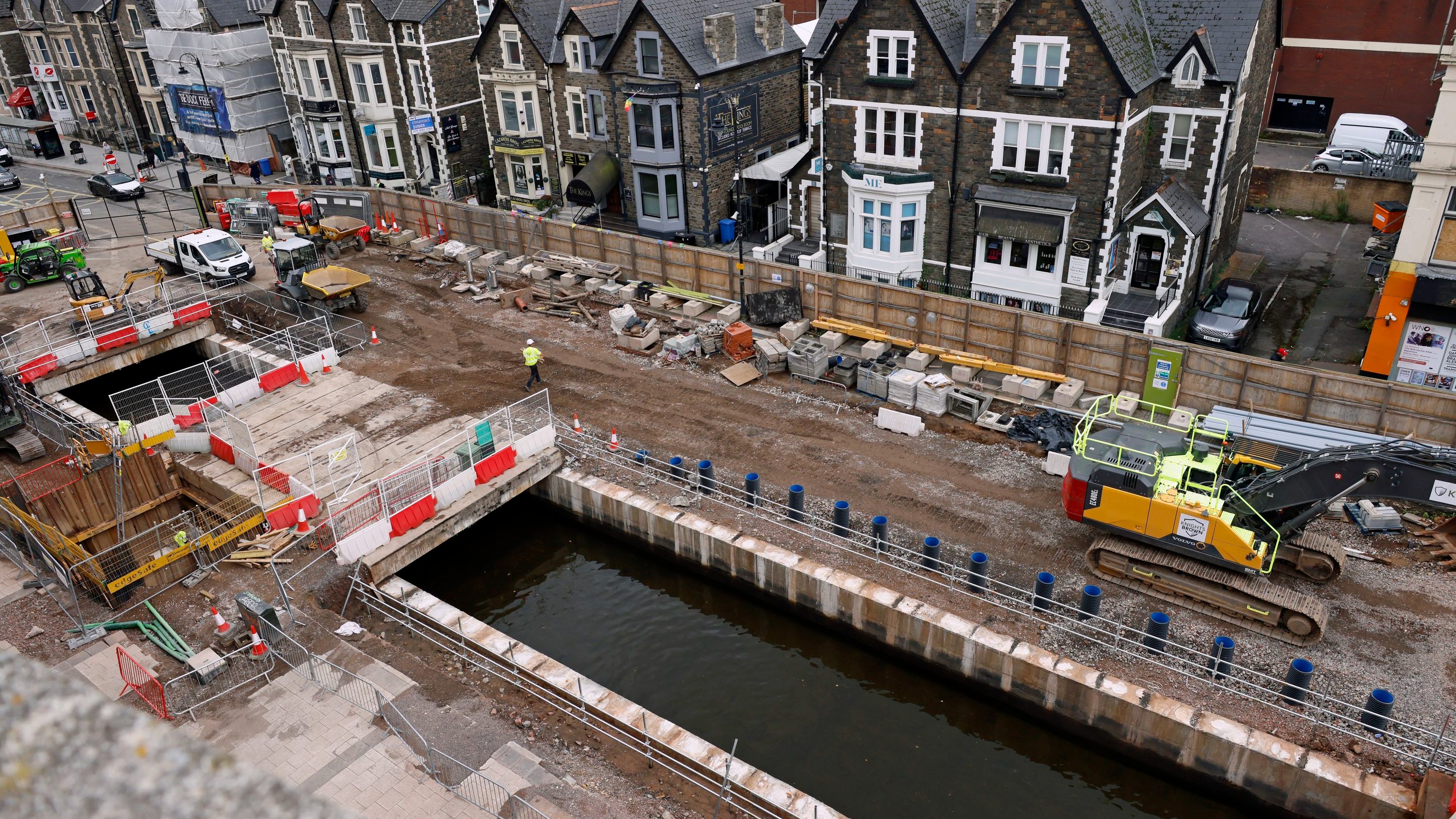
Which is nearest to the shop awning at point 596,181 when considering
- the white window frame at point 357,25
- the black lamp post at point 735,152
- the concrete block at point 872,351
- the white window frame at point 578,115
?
the white window frame at point 578,115

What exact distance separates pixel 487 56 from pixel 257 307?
53.7ft

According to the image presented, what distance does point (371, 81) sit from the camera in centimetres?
4762

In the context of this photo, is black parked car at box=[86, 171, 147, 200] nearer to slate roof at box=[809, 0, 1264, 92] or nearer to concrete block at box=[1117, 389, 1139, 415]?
slate roof at box=[809, 0, 1264, 92]

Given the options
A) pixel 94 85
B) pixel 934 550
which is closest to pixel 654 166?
pixel 934 550

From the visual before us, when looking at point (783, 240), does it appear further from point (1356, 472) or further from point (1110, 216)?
point (1356, 472)

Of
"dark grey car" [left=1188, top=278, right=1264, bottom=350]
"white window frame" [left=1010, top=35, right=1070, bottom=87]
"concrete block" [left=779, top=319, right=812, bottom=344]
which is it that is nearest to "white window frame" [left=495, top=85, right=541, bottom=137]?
"concrete block" [left=779, top=319, right=812, bottom=344]

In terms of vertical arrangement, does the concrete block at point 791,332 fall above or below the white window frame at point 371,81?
below

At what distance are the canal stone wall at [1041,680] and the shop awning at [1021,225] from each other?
1506cm

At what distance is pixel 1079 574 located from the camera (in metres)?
20.5

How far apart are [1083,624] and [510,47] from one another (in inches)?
1421

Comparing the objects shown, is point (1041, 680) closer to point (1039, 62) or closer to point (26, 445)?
point (1039, 62)

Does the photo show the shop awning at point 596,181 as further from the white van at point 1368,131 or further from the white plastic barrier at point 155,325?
the white van at point 1368,131

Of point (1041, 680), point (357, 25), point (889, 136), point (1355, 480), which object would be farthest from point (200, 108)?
point (1355, 480)

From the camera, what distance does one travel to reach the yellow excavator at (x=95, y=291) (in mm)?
32188
